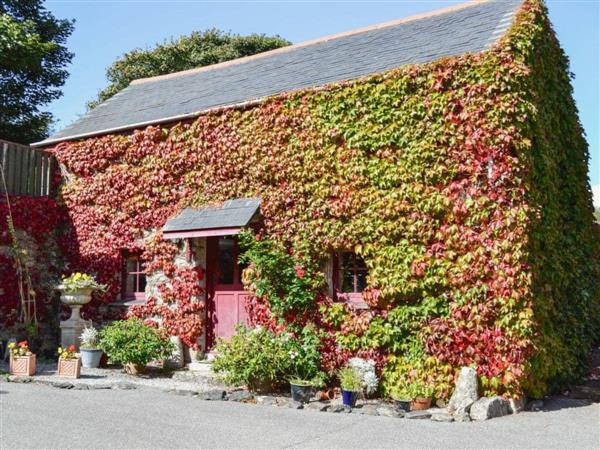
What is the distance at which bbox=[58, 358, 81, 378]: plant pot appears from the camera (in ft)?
31.0

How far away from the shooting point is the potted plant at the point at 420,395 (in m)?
7.79

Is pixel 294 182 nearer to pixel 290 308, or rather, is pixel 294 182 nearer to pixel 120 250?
pixel 290 308

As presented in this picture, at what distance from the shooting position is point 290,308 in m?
9.39

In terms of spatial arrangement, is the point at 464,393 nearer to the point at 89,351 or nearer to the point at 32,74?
the point at 89,351

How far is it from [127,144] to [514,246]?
801cm

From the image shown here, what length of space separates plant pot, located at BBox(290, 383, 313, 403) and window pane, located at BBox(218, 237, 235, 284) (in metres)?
3.24

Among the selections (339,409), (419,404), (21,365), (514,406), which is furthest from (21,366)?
(514,406)

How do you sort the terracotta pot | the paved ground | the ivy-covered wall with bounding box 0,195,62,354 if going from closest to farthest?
1. the paved ground
2. the terracotta pot
3. the ivy-covered wall with bounding box 0,195,62,354

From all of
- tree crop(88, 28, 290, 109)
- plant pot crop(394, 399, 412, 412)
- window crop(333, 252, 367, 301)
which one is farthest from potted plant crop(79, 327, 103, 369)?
tree crop(88, 28, 290, 109)

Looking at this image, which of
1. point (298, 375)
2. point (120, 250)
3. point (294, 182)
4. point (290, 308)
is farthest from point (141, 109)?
point (298, 375)

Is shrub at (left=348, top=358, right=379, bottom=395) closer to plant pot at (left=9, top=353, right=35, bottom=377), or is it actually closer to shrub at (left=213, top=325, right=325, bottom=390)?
shrub at (left=213, top=325, right=325, bottom=390)

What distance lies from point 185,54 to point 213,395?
74.2ft

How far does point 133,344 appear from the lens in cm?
998

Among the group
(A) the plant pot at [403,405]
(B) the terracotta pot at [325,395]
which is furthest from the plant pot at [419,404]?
(B) the terracotta pot at [325,395]
